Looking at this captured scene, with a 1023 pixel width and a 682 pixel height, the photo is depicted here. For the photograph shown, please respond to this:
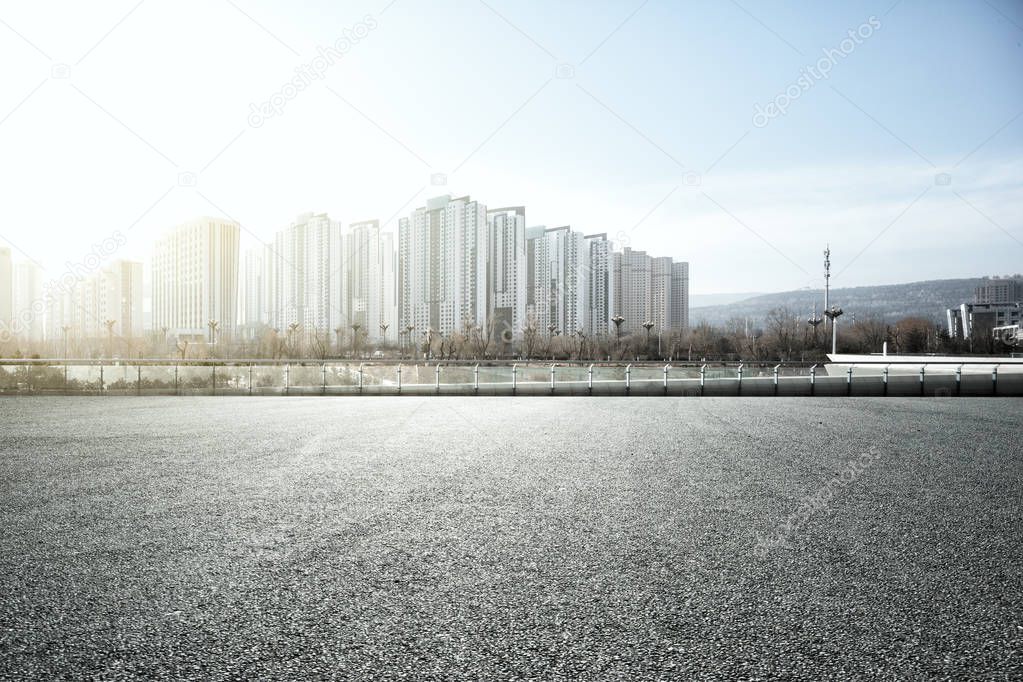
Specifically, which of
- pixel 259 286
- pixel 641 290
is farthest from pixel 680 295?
pixel 259 286

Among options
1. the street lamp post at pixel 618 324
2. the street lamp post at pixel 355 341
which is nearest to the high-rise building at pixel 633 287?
the street lamp post at pixel 618 324

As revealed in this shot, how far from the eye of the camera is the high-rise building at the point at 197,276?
50.5 meters

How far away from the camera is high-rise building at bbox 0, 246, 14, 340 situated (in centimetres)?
3241

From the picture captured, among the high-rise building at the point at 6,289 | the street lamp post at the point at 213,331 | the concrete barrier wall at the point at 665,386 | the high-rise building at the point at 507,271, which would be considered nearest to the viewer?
the concrete barrier wall at the point at 665,386

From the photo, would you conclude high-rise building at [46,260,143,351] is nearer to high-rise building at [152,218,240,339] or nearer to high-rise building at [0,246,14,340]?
high-rise building at [152,218,240,339]

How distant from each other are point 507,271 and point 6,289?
1914 inches

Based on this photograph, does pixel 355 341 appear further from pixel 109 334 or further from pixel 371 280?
pixel 109 334

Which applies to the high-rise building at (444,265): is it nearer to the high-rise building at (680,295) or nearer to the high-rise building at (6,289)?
the high-rise building at (680,295)

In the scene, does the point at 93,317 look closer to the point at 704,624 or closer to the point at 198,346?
the point at 198,346

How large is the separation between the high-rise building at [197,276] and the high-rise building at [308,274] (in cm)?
994

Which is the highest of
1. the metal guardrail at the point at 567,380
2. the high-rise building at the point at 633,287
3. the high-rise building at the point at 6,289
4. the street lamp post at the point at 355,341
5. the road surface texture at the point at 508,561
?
the high-rise building at the point at 633,287

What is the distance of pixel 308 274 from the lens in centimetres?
6362

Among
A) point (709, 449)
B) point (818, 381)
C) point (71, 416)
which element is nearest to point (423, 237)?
point (818, 381)

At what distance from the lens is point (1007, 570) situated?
471 centimetres
